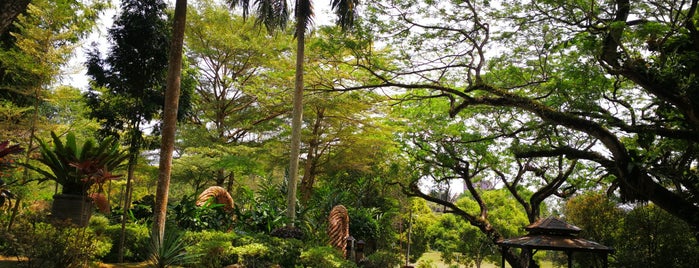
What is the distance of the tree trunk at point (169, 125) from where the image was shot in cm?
754

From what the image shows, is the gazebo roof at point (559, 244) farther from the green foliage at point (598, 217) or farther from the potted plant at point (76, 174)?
the green foliage at point (598, 217)

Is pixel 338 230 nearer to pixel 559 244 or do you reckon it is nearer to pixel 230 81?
pixel 559 244

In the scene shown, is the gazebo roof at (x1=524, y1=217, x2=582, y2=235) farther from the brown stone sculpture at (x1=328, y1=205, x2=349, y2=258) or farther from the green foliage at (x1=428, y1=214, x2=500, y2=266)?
the green foliage at (x1=428, y1=214, x2=500, y2=266)

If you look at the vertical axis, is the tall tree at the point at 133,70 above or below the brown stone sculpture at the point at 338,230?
above

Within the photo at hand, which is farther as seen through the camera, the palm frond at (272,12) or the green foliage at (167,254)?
the palm frond at (272,12)

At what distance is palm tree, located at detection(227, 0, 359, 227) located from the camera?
10312mm

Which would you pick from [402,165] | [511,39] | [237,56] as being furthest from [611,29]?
[237,56]

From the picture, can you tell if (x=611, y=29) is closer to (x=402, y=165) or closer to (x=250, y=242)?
(x=250, y=242)

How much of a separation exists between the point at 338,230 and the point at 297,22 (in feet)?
16.3

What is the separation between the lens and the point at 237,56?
19.8m

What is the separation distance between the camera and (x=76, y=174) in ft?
22.1

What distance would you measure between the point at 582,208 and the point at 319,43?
1128 cm

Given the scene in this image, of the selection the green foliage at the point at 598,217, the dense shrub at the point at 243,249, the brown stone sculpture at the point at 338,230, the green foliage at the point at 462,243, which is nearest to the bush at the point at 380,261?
the brown stone sculpture at the point at 338,230

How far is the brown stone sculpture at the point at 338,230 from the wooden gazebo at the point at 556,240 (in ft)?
13.0
